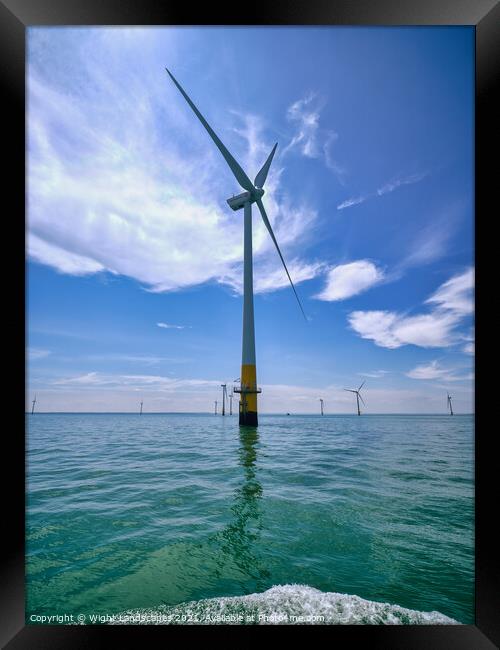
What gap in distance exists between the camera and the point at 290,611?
8.75ft

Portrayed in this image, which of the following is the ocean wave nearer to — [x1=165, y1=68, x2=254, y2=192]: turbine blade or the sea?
the sea

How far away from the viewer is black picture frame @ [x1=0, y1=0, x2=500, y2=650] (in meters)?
2.02

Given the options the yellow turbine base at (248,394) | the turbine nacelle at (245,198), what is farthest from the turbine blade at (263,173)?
the yellow turbine base at (248,394)

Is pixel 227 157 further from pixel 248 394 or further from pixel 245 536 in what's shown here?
pixel 245 536

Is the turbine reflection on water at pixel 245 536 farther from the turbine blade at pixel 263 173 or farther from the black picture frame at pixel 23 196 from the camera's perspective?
the turbine blade at pixel 263 173

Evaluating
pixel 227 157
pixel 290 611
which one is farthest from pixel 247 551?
pixel 227 157

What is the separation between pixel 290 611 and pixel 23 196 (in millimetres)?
4227

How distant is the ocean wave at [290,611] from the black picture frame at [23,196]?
2.30 feet

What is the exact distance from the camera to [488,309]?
7.22ft

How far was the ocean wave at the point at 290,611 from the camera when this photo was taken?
2613 millimetres

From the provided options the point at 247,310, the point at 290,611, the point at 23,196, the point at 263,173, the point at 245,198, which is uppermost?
the point at 263,173

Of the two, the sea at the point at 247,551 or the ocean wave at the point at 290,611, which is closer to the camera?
the ocean wave at the point at 290,611

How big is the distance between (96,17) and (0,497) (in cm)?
370

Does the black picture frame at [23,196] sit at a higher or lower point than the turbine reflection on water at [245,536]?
higher
